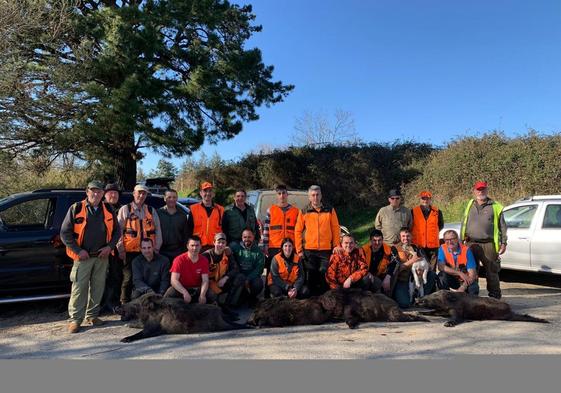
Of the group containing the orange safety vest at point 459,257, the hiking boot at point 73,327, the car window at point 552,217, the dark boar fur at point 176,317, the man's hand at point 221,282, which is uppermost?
the car window at point 552,217

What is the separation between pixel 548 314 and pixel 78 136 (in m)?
13.5

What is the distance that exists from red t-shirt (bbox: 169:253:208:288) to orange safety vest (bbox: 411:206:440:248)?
3.42 metres

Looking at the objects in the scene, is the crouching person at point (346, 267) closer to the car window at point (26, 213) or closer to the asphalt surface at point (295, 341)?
the asphalt surface at point (295, 341)

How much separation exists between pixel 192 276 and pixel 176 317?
0.82 metres

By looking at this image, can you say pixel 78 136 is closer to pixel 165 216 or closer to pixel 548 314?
pixel 165 216

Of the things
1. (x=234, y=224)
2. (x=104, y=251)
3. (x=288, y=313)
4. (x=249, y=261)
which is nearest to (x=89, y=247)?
(x=104, y=251)

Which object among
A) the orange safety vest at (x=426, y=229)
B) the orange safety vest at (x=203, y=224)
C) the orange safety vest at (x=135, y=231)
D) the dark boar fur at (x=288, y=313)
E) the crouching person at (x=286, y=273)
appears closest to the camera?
the dark boar fur at (x=288, y=313)

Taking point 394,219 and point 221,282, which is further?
point 394,219

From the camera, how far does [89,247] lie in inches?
225

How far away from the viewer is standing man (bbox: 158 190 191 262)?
264 inches

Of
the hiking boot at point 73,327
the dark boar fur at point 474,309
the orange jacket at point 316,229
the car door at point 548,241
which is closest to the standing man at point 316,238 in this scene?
the orange jacket at point 316,229

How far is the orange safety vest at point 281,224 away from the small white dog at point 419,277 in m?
1.94

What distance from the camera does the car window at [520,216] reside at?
27.9 feet

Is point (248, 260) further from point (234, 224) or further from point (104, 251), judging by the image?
point (104, 251)
